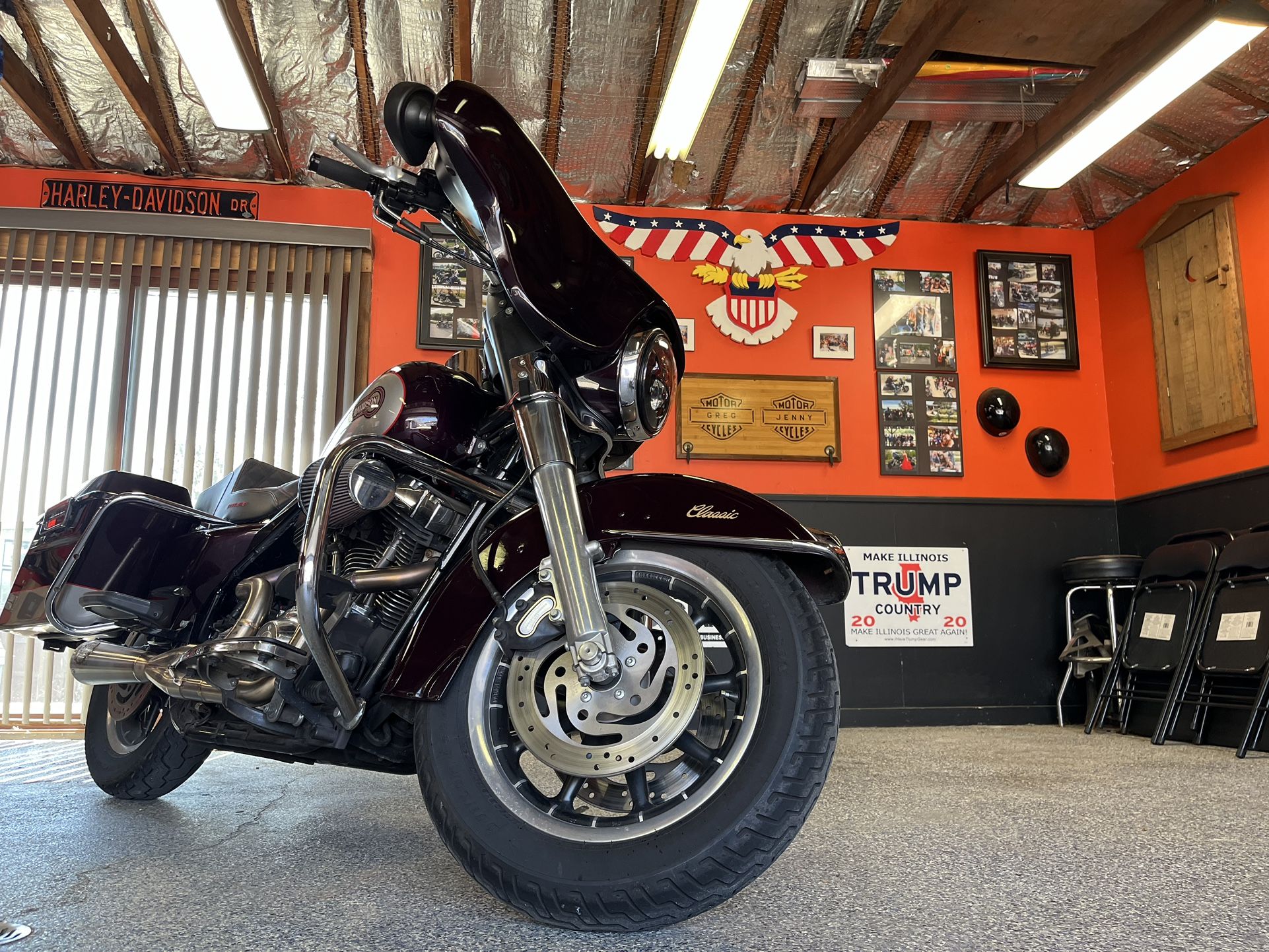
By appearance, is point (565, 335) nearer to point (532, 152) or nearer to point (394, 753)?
point (532, 152)

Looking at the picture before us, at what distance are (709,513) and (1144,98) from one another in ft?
12.7

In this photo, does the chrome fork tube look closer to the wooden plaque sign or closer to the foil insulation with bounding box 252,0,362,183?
the foil insulation with bounding box 252,0,362,183

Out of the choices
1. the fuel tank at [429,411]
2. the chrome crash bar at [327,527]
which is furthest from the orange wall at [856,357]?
the chrome crash bar at [327,527]

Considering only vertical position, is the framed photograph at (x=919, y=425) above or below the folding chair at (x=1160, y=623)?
above

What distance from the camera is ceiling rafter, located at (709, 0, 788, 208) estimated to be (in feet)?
13.3

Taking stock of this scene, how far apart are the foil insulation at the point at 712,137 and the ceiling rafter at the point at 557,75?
0.53 meters

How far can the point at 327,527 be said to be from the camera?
1.40 m

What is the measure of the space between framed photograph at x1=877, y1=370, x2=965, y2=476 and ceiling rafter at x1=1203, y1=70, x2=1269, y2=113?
1.87 metres

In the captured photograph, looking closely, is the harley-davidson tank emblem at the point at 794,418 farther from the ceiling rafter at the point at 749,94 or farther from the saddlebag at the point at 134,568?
the saddlebag at the point at 134,568

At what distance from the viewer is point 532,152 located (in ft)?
4.66

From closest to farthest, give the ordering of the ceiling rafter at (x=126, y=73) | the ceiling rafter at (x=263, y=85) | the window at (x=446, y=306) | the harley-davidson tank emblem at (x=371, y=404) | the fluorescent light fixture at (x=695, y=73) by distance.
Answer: the harley-davidson tank emblem at (x=371, y=404)
the fluorescent light fixture at (x=695, y=73)
the ceiling rafter at (x=263, y=85)
the ceiling rafter at (x=126, y=73)
the window at (x=446, y=306)

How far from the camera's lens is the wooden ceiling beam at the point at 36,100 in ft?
13.7

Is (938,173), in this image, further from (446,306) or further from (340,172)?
(340,172)

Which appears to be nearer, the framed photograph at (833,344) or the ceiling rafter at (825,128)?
the ceiling rafter at (825,128)
